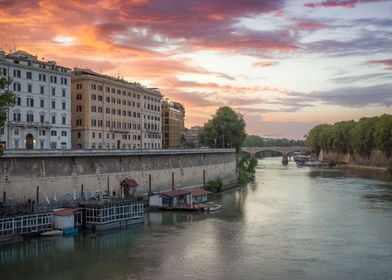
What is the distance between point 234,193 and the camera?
58.2 metres

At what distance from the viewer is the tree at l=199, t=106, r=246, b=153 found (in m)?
→ 93.8

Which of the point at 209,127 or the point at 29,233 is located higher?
the point at 209,127

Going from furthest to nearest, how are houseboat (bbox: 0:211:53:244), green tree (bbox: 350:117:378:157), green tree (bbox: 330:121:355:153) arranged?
1. green tree (bbox: 330:121:355:153)
2. green tree (bbox: 350:117:378:157)
3. houseboat (bbox: 0:211:53:244)

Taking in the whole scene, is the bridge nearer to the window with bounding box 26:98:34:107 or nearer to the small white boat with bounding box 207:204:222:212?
the small white boat with bounding box 207:204:222:212

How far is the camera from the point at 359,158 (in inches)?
4545

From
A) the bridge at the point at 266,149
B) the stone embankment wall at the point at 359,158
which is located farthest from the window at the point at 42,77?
the bridge at the point at 266,149

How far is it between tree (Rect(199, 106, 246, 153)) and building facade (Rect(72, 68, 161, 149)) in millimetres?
26351

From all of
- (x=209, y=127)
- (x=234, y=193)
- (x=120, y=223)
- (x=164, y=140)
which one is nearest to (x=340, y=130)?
(x=209, y=127)

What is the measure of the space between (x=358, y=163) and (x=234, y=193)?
65865 millimetres

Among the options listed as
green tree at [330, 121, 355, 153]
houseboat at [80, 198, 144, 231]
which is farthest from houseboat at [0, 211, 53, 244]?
green tree at [330, 121, 355, 153]

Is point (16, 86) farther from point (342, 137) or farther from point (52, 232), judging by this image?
point (342, 137)

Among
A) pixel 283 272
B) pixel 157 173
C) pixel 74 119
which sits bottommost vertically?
pixel 283 272

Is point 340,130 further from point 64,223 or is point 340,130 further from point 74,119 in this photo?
point 64,223

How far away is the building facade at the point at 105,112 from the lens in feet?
190
